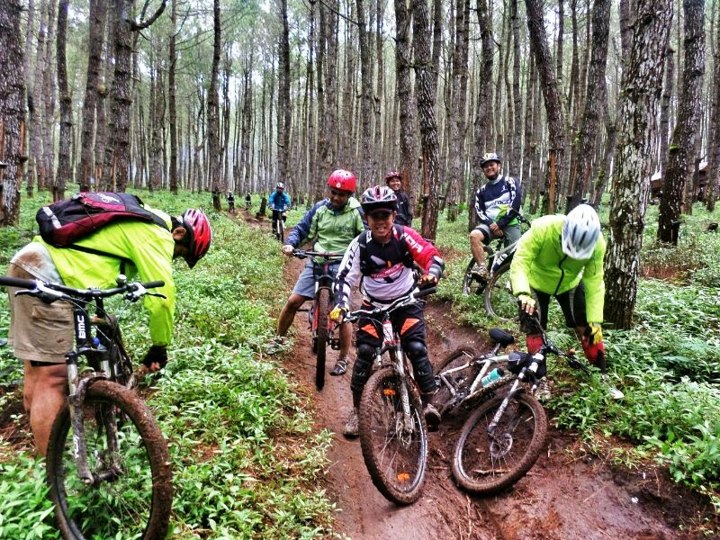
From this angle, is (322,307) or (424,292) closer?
(424,292)

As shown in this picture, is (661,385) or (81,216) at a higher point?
(81,216)

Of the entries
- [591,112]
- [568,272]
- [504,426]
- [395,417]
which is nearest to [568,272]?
[568,272]

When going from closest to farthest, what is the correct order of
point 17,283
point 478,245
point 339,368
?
point 17,283 → point 339,368 → point 478,245

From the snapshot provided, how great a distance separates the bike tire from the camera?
5.42 m

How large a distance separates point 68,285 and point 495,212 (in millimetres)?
6467

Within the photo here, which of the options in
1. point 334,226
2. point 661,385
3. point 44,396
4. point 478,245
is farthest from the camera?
point 478,245

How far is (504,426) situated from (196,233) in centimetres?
306

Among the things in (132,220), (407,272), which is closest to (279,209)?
(407,272)

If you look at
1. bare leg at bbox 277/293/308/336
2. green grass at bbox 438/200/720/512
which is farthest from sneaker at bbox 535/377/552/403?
bare leg at bbox 277/293/308/336

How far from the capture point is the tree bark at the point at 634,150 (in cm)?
493

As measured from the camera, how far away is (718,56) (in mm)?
16812

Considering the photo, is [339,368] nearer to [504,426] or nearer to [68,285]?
[504,426]

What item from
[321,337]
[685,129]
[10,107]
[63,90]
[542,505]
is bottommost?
[542,505]

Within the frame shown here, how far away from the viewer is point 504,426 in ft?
13.5
